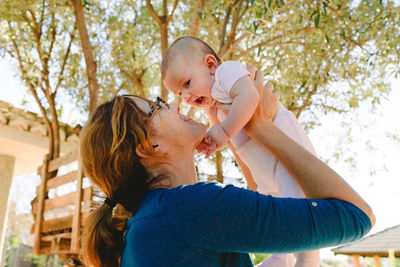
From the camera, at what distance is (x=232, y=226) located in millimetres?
1002

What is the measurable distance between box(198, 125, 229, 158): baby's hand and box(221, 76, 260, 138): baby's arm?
20 mm

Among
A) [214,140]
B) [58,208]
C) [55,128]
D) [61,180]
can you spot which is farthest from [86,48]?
[214,140]

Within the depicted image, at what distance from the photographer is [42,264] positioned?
1789 centimetres

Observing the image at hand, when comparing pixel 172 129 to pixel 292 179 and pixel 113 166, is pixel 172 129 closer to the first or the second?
pixel 113 166

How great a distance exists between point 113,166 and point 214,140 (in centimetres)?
45

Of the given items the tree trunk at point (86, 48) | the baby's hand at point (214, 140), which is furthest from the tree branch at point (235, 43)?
the baby's hand at point (214, 140)

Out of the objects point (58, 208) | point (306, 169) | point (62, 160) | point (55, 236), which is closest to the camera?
point (306, 169)

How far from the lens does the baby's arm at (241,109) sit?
4.81 feet

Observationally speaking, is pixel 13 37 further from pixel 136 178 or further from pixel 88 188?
pixel 136 178

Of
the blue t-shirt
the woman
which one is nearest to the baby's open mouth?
the woman

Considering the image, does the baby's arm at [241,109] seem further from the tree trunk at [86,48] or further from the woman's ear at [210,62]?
the tree trunk at [86,48]

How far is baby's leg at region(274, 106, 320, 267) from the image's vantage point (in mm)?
1397

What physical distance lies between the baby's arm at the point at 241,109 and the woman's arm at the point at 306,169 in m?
0.05

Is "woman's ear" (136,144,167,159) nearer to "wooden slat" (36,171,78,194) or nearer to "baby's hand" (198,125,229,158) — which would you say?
"baby's hand" (198,125,229,158)
